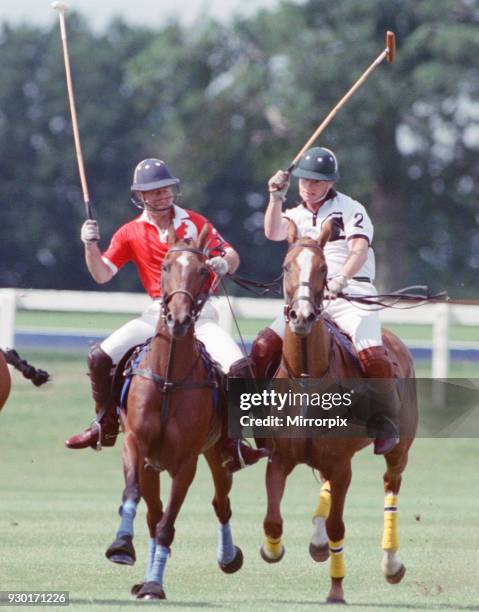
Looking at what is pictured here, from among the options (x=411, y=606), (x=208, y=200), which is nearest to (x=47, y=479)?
(x=411, y=606)

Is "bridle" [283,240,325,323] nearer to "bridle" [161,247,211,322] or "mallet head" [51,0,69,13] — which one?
"bridle" [161,247,211,322]

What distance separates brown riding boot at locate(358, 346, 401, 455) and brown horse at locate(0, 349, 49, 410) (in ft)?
6.91

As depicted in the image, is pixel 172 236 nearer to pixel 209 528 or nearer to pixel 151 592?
pixel 151 592

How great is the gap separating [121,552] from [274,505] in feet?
3.51

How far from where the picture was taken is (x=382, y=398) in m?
10.6

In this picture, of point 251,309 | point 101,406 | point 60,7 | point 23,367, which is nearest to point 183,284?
point 101,406

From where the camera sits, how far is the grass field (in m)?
10.1

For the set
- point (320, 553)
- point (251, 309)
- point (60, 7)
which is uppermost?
point (60, 7)

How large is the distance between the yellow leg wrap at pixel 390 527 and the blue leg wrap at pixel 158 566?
198 centimetres

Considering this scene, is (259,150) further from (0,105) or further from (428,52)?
(0,105)

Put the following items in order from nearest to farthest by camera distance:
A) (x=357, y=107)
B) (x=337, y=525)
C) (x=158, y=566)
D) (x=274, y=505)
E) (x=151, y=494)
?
(x=158, y=566), (x=274, y=505), (x=337, y=525), (x=151, y=494), (x=357, y=107)

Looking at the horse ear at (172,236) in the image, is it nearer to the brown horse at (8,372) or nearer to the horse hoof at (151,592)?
the brown horse at (8,372)

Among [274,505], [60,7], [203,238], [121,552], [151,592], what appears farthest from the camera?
[60,7]

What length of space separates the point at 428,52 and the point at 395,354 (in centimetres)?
2693
